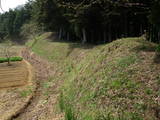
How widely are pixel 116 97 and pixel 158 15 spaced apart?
6.61m

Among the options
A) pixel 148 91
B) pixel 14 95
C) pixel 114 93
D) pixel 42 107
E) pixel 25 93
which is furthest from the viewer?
pixel 25 93

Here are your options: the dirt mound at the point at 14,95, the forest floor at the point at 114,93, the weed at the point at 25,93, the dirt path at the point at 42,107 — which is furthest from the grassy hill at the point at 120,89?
the weed at the point at 25,93

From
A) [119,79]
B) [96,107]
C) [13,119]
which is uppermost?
[119,79]

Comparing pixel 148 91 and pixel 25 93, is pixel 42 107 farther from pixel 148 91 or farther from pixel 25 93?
pixel 148 91

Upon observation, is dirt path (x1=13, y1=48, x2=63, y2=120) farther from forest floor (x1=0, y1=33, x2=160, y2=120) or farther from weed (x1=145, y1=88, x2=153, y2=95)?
weed (x1=145, y1=88, x2=153, y2=95)

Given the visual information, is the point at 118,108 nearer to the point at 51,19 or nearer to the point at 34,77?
the point at 34,77

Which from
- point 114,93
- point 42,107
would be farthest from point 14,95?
point 114,93

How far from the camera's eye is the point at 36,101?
14.6m

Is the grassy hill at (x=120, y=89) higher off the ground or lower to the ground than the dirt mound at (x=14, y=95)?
higher

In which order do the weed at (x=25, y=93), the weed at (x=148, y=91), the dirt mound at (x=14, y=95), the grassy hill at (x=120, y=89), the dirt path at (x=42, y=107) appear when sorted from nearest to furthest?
the grassy hill at (x=120, y=89)
the weed at (x=148, y=91)
the dirt path at (x=42, y=107)
the dirt mound at (x=14, y=95)
the weed at (x=25, y=93)

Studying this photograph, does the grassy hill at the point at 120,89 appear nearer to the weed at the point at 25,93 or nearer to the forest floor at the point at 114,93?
A: the forest floor at the point at 114,93

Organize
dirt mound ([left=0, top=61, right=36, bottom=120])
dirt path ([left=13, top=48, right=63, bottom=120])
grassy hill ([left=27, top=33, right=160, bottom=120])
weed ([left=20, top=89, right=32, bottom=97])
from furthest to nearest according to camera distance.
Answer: weed ([left=20, top=89, right=32, bottom=97])
dirt mound ([left=0, top=61, right=36, bottom=120])
dirt path ([left=13, top=48, right=63, bottom=120])
grassy hill ([left=27, top=33, right=160, bottom=120])

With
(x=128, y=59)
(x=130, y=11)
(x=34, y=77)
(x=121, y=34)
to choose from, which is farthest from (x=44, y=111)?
(x=121, y=34)

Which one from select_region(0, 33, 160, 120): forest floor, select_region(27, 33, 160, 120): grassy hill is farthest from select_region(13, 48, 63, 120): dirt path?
select_region(27, 33, 160, 120): grassy hill
